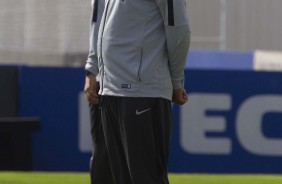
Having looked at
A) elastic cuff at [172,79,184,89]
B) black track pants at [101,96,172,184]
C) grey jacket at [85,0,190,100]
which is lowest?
black track pants at [101,96,172,184]

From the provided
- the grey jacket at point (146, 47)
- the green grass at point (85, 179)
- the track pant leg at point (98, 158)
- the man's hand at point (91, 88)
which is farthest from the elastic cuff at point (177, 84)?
the green grass at point (85, 179)

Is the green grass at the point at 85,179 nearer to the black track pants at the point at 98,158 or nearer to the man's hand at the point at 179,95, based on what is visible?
the black track pants at the point at 98,158

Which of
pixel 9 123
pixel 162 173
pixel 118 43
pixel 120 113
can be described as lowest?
pixel 9 123

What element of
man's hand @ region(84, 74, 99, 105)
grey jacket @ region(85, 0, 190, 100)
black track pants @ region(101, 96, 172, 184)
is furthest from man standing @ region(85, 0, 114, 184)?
grey jacket @ region(85, 0, 190, 100)

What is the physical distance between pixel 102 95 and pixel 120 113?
0.43ft

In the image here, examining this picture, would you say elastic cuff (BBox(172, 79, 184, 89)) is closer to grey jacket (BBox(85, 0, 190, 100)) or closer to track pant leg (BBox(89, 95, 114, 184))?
grey jacket (BBox(85, 0, 190, 100))

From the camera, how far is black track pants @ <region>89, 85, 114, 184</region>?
4289 millimetres

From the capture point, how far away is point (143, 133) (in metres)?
3.68

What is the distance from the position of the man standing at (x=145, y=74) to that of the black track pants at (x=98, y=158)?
0.54 m

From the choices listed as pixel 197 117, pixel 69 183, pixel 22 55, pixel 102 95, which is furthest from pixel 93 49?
pixel 22 55

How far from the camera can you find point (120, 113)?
A: 12.2 ft

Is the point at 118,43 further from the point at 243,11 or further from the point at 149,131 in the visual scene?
the point at 243,11

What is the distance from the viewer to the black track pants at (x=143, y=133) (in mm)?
3674

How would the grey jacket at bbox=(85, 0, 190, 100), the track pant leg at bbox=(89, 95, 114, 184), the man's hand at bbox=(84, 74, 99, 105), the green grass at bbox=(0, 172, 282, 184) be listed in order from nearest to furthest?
the grey jacket at bbox=(85, 0, 190, 100), the track pant leg at bbox=(89, 95, 114, 184), the man's hand at bbox=(84, 74, 99, 105), the green grass at bbox=(0, 172, 282, 184)
